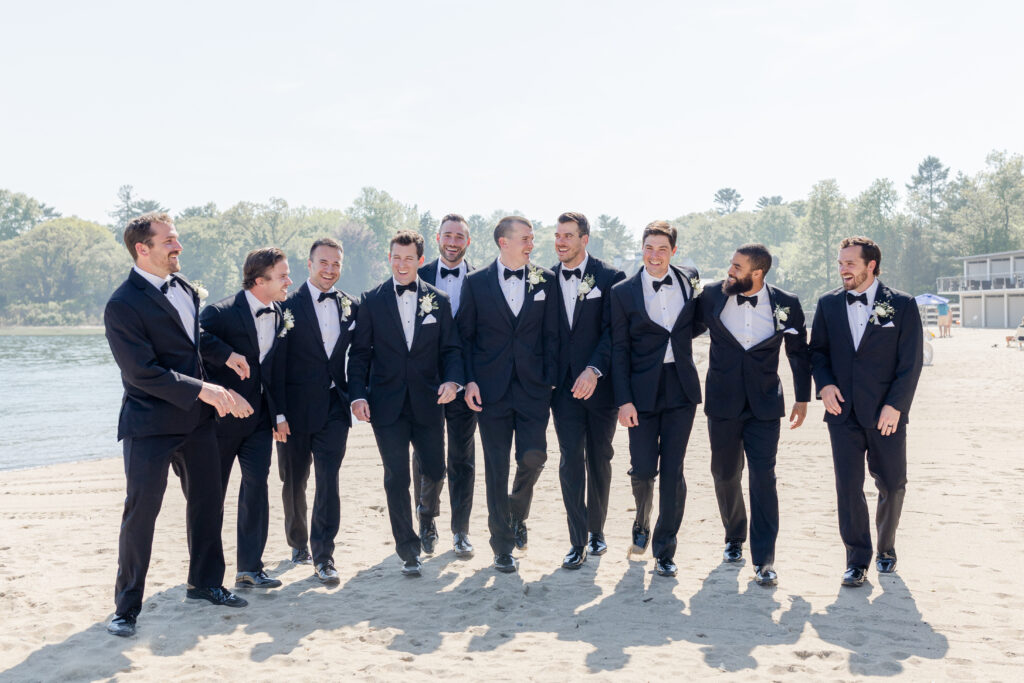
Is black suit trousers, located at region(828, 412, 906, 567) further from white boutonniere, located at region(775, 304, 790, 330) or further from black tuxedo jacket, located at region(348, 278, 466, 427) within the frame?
black tuxedo jacket, located at region(348, 278, 466, 427)

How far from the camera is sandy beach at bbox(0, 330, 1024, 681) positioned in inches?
180

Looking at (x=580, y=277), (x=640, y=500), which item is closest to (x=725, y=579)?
(x=640, y=500)

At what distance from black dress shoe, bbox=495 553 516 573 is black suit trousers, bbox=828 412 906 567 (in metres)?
2.28

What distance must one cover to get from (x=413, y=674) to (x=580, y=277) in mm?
3192

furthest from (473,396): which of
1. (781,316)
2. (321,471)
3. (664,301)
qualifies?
(781,316)

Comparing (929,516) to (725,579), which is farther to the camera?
(929,516)

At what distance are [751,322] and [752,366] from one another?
309 millimetres

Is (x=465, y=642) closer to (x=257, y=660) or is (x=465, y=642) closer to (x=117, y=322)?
(x=257, y=660)

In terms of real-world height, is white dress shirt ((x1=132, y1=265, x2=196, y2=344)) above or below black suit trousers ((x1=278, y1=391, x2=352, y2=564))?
above

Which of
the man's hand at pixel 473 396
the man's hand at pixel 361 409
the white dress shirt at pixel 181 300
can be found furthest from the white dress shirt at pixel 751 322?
the white dress shirt at pixel 181 300

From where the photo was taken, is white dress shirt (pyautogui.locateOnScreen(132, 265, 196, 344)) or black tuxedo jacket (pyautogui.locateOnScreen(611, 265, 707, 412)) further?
black tuxedo jacket (pyautogui.locateOnScreen(611, 265, 707, 412))

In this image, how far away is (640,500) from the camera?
6586mm

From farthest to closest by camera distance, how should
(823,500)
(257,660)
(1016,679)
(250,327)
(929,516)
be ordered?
1. (823,500)
2. (929,516)
3. (250,327)
4. (257,660)
5. (1016,679)

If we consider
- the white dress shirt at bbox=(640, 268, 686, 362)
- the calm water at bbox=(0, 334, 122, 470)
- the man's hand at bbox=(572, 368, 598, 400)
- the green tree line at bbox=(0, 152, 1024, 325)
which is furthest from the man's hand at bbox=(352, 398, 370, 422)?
the green tree line at bbox=(0, 152, 1024, 325)
